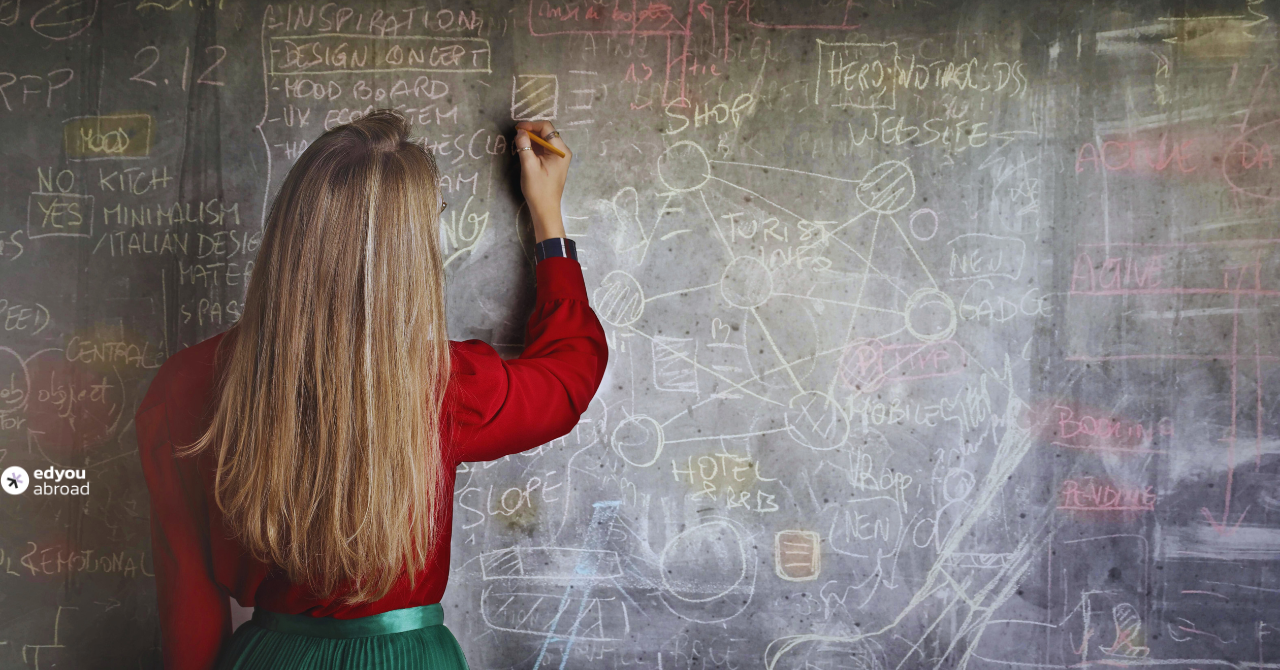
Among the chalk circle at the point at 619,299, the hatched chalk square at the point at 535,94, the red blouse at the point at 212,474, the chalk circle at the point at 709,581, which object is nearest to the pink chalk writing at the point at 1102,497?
the chalk circle at the point at 709,581

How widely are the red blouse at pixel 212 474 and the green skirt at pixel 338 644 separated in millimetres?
28

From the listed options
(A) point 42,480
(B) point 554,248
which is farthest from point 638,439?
(A) point 42,480

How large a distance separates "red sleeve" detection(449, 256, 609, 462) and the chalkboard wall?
0.38m

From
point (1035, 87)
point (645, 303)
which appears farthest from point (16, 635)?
point (1035, 87)

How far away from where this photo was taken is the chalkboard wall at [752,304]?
2119 mm

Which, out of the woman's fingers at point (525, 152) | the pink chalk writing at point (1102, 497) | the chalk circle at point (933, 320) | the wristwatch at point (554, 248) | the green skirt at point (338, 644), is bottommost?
the green skirt at point (338, 644)

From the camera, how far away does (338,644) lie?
1.42m

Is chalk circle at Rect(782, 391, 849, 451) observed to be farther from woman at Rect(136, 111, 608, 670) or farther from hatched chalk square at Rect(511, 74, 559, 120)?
hatched chalk square at Rect(511, 74, 559, 120)

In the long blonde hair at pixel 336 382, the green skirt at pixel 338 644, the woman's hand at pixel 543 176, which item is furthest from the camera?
the woman's hand at pixel 543 176

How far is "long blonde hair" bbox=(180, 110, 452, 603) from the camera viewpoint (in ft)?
4.14

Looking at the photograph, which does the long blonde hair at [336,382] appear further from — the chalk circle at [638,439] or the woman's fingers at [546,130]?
the chalk circle at [638,439]

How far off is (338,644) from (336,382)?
A: 59cm

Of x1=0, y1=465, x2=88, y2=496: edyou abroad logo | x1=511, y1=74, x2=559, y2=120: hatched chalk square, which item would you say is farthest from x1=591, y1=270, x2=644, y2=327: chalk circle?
x1=0, y1=465, x2=88, y2=496: edyou abroad logo

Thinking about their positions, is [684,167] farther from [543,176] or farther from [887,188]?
[887,188]
